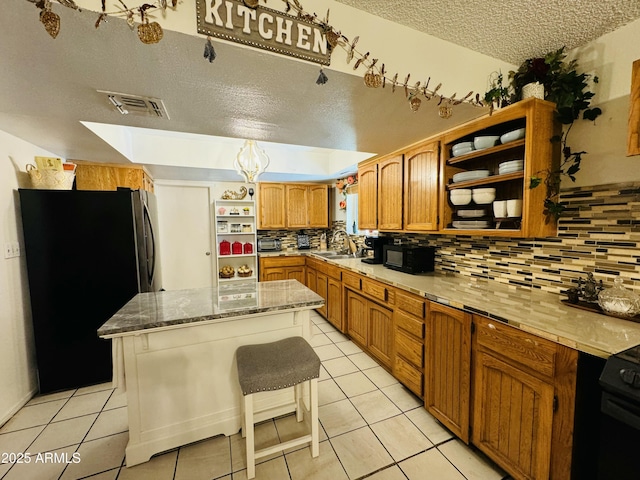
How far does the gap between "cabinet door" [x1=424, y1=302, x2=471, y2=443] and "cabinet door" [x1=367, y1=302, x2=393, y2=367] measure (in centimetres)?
48

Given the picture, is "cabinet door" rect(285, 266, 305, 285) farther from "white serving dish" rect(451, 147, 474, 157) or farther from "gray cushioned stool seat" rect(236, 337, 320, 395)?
"white serving dish" rect(451, 147, 474, 157)

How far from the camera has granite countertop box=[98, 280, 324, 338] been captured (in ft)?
4.57

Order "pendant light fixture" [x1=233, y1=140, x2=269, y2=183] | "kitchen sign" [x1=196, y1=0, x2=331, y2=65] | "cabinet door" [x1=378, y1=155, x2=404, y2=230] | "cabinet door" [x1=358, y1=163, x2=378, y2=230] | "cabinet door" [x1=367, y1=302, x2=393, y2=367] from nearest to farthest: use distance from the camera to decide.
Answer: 1. "kitchen sign" [x1=196, y1=0, x2=331, y2=65]
2. "cabinet door" [x1=367, y1=302, x2=393, y2=367]
3. "cabinet door" [x1=378, y1=155, x2=404, y2=230]
4. "pendant light fixture" [x1=233, y1=140, x2=269, y2=183]
5. "cabinet door" [x1=358, y1=163, x2=378, y2=230]

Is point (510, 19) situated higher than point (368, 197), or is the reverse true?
point (510, 19)

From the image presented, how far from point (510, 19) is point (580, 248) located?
1348 millimetres

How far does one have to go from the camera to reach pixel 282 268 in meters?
4.23

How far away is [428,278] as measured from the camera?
2.28 meters

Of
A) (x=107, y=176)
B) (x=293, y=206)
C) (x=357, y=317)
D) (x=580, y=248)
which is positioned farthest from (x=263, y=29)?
→ (x=293, y=206)

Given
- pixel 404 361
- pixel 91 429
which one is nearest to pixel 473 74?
pixel 404 361

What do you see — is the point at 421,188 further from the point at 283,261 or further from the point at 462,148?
the point at 283,261

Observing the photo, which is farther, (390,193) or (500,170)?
(390,193)

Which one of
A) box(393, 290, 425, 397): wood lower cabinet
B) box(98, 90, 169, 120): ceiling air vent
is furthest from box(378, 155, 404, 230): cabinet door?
box(98, 90, 169, 120): ceiling air vent

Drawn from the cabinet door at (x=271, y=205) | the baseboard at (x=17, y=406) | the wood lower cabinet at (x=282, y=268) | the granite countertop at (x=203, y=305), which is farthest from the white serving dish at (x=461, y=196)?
the baseboard at (x=17, y=406)

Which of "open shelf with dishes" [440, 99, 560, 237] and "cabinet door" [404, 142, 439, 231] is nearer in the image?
"open shelf with dishes" [440, 99, 560, 237]
